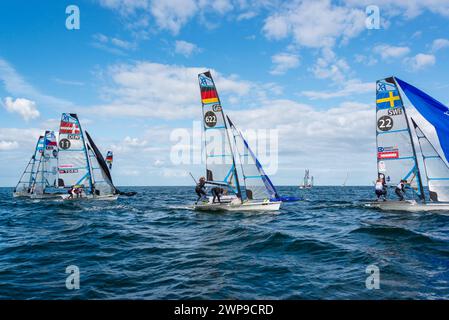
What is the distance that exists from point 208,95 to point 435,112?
14.0 meters

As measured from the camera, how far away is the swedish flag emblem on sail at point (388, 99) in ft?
71.5

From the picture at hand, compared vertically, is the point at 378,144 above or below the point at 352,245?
above

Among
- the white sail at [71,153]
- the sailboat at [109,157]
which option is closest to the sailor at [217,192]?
the white sail at [71,153]

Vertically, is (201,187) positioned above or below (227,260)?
above

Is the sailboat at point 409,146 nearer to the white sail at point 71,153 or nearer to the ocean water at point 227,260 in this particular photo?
the ocean water at point 227,260

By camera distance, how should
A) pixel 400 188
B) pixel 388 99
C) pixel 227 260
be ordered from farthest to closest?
1. pixel 388 99
2. pixel 400 188
3. pixel 227 260

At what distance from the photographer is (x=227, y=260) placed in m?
9.73

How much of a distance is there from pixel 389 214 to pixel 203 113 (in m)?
13.6

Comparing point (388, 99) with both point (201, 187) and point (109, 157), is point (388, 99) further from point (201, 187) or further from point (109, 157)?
point (109, 157)

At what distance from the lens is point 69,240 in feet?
42.1

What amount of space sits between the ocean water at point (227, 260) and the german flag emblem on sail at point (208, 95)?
9459 millimetres

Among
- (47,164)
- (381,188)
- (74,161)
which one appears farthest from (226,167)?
(47,164)
